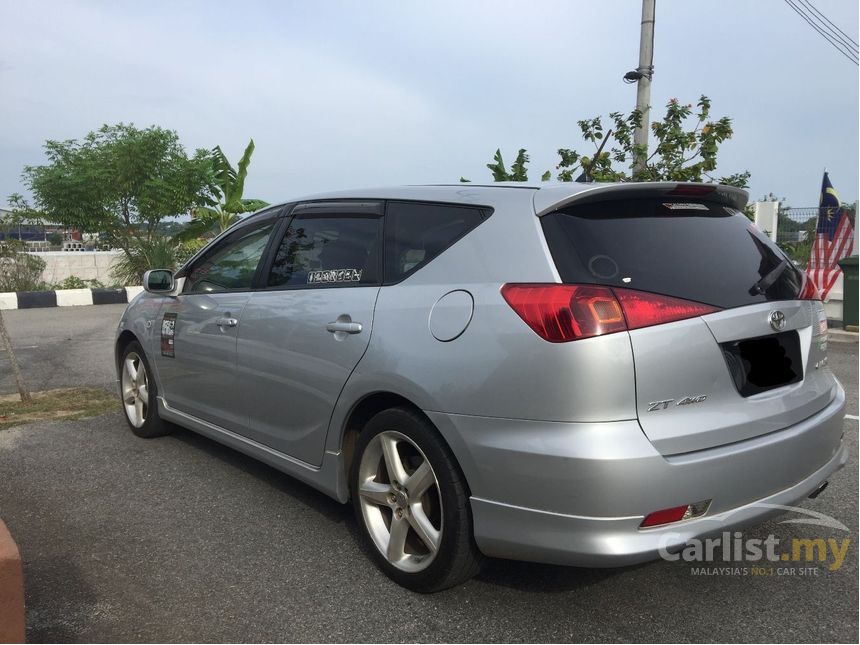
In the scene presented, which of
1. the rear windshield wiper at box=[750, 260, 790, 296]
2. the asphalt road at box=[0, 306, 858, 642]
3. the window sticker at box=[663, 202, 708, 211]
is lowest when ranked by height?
the asphalt road at box=[0, 306, 858, 642]

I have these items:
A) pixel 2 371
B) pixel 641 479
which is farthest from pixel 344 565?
pixel 2 371

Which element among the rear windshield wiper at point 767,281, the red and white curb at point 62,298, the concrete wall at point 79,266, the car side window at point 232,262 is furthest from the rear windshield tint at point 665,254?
the concrete wall at point 79,266

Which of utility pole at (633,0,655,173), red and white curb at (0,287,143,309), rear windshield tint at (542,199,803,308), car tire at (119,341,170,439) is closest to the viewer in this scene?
rear windshield tint at (542,199,803,308)

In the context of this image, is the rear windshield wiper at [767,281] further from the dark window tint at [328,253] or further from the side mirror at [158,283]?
the side mirror at [158,283]

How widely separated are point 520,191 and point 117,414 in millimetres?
4445

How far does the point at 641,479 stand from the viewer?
230cm

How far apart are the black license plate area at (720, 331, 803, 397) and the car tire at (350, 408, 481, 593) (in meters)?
1.04

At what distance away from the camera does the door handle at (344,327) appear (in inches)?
120

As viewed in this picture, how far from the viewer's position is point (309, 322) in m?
3.33

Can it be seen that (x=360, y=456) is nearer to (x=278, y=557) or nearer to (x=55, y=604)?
(x=278, y=557)

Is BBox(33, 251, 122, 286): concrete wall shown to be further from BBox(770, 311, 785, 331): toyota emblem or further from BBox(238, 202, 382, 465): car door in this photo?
BBox(770, 311, 785, 331): toyota emblem

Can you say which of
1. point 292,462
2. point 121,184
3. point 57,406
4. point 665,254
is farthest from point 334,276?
point 121,184

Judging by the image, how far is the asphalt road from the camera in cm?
265

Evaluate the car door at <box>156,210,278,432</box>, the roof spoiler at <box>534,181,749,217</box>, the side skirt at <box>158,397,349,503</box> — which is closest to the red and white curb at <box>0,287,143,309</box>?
the car door at <box>156,210,278,432</box>
